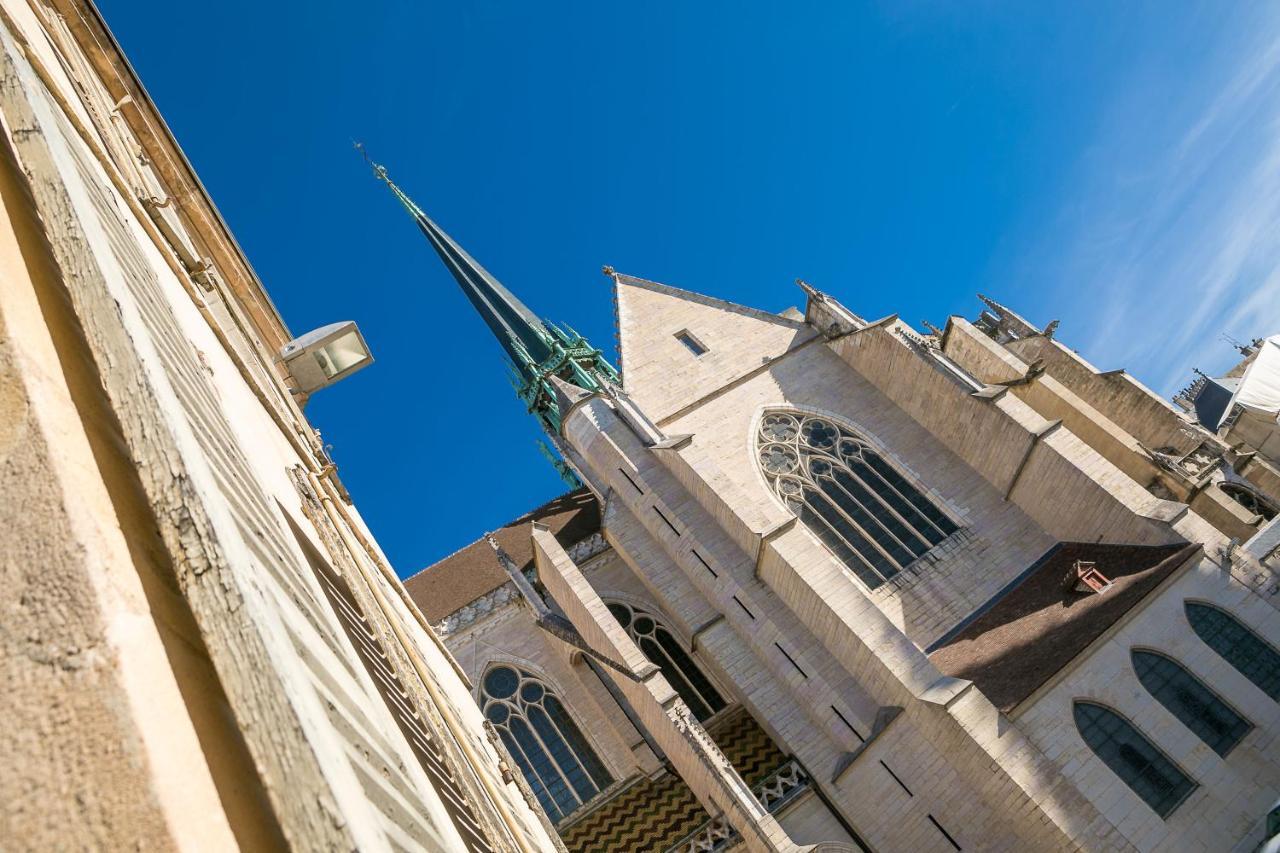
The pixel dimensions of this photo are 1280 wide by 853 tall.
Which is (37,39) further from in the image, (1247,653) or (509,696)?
(1247,653)

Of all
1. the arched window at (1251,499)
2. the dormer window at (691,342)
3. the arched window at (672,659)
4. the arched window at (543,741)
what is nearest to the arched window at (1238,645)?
the arched window at (1251,499)

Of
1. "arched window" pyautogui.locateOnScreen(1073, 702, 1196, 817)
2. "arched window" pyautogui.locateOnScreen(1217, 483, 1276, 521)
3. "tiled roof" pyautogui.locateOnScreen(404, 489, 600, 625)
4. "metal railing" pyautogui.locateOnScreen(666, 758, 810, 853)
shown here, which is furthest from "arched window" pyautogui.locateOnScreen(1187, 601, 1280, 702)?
"tiled roof" pyautogui.locateOnScreen(404, 489, 600, 625)

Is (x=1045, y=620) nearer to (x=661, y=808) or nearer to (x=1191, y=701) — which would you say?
(x=1191, y=701)

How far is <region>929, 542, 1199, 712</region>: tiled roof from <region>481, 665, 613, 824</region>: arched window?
602 cm

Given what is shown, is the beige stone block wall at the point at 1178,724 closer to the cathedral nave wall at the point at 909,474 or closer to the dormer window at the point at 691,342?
the cathedral nave wall at the point at 909,474

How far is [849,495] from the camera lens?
13.3 m

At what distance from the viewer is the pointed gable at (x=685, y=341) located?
15.0 meters

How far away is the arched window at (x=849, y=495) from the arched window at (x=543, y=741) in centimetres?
546

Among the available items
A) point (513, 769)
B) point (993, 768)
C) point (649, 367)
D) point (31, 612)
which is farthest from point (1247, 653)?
point (31, 612)

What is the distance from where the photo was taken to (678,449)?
12836 mm

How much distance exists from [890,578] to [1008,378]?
4606 millimetres

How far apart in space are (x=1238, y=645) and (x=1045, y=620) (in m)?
2.18

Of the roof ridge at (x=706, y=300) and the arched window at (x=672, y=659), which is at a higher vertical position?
the roof ridge at (x=706, y=300)

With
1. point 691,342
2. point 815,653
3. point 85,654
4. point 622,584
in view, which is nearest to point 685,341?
point 691,342
